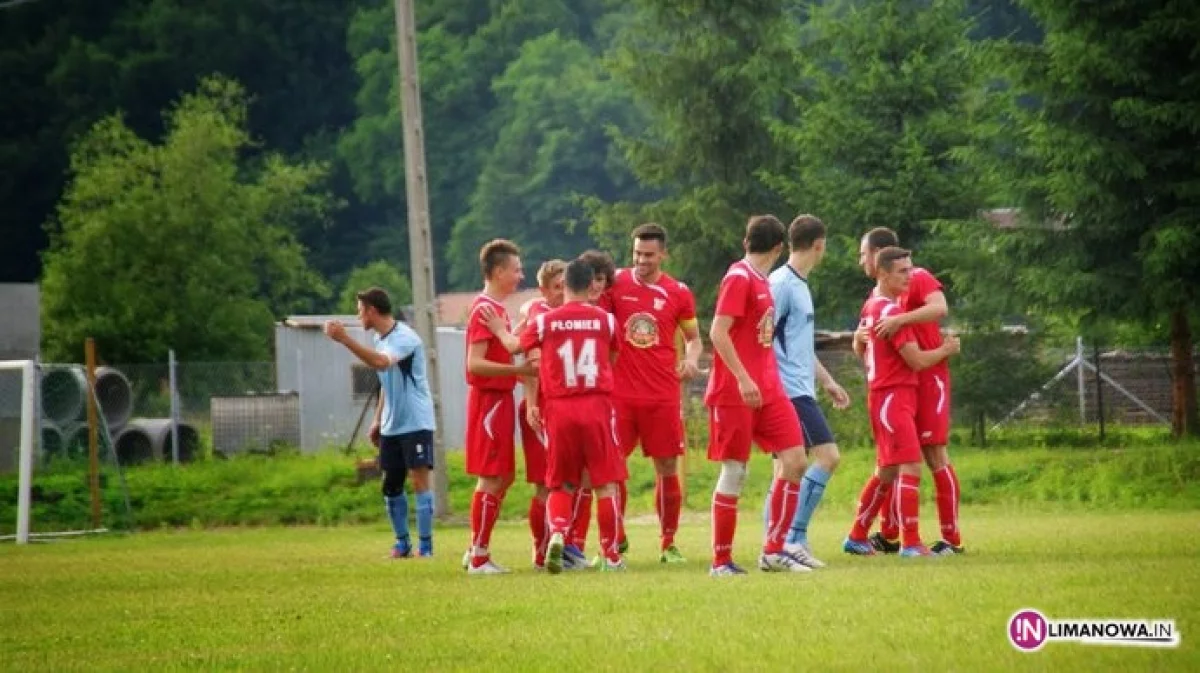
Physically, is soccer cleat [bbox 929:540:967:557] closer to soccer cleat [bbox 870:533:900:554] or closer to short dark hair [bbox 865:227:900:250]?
soccer cleat [bbox 870:533:900:554]

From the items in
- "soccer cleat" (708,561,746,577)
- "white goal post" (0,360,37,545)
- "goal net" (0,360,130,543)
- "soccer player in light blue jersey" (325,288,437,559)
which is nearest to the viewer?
"soccer cleat" (708,561,746,577)

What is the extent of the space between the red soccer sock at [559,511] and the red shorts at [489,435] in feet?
3.73

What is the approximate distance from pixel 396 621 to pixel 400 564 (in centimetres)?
564

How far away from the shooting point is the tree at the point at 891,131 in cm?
3781

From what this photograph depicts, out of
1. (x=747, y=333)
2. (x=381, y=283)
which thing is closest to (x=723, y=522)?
(x=747, y=333)

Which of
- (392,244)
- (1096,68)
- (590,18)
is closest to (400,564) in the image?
(1096,68)

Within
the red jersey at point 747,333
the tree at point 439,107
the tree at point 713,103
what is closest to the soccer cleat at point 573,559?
the red jersey at point 747,333

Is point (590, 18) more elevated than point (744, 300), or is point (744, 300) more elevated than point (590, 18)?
point (590, 18)

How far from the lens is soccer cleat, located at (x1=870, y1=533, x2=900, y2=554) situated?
17078 mm

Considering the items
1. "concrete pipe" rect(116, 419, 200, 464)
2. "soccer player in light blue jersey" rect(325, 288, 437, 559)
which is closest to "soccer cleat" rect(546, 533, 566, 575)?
"soccer player in light blue jersey" rect(325, 288, 437, 559)

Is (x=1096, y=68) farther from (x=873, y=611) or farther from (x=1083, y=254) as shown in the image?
(x=873, y=611)

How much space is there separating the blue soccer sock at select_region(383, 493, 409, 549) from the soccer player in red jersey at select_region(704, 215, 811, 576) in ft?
16.3

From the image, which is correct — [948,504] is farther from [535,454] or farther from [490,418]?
[490,418]

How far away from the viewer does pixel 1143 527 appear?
1989 cm
